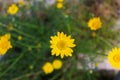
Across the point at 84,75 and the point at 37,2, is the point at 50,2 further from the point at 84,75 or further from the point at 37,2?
the point at 84,75

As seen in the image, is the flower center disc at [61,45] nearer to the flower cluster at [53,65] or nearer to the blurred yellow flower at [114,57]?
the blurred yellow flower at [114,57]

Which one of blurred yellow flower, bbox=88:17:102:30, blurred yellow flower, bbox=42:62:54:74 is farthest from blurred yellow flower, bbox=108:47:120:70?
blurred yellow flower, bbox=42:62:54:74

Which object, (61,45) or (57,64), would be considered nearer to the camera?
(61,45)

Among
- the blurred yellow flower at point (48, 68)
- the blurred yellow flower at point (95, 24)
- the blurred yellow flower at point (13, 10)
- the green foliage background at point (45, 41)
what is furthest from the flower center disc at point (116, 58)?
the blurred yellow flower at point (13, 10)

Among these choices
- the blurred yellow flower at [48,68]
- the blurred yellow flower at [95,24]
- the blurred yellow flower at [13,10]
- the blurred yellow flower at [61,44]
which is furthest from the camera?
the blurred yellow flower at [13,10]

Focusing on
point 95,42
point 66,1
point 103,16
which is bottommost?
point 95,42

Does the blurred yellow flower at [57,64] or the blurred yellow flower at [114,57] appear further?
the blurred yellow flower at [57,64]

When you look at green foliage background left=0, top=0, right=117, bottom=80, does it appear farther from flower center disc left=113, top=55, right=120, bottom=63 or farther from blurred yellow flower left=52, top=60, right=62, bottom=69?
flower center disc left=113, top=55, right=120, bottom=63

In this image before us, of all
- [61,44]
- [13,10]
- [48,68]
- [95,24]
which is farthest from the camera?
[13,10]

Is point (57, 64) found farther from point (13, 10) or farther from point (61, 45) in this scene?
point (61, 45)

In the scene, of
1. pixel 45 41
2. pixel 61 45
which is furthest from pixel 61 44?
pixel 45 41

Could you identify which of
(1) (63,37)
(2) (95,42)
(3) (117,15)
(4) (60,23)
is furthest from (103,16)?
(1) (63,37)
